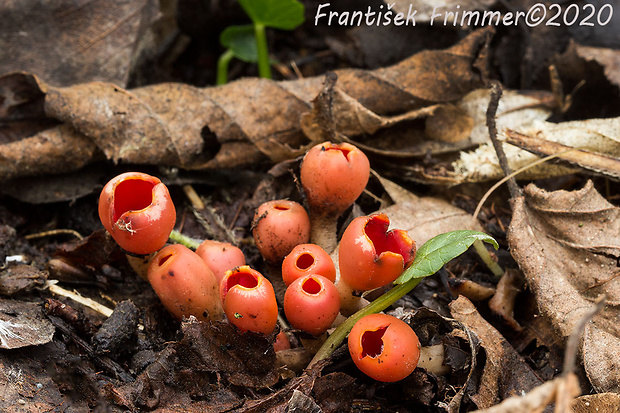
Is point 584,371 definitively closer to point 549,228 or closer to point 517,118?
point 549,228

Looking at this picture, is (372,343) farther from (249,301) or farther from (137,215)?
(137,215)

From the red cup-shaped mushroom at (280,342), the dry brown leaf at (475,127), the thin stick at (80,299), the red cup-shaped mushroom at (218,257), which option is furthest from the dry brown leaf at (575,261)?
the thin stick at (80,299)

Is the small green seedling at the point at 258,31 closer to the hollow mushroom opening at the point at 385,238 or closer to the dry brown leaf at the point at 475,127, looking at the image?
the dry brown leaf at the point at 475,127

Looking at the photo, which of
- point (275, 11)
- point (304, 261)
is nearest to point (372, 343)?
point (304, 261)

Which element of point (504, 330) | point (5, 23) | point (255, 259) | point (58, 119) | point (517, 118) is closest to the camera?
point (504, 330)

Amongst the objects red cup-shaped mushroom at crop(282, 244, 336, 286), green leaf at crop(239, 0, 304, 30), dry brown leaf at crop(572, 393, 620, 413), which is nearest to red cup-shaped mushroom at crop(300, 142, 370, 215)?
red cup-shaped mushroom at crop(282, 244, 336, 286)

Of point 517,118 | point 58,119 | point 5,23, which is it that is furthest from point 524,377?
point 5,23
